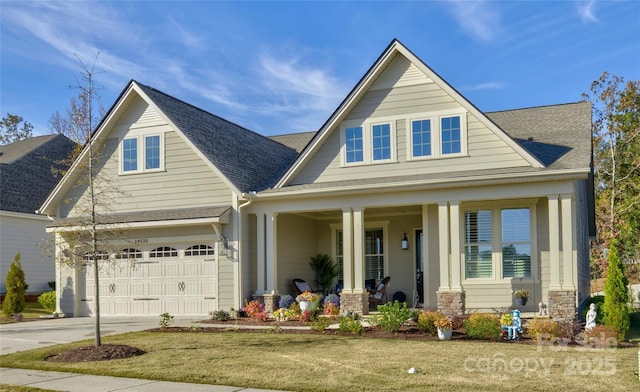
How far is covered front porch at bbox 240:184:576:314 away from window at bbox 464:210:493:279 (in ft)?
0.09

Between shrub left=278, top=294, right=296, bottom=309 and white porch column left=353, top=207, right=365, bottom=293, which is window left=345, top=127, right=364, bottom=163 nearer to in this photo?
white porch column left=353, top=207, right=365, bottom=293

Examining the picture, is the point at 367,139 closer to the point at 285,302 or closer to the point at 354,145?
the point at 354,145

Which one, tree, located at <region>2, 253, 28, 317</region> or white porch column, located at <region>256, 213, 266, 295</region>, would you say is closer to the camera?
white porch column, located at <region>256, 213, 266, 295</region>

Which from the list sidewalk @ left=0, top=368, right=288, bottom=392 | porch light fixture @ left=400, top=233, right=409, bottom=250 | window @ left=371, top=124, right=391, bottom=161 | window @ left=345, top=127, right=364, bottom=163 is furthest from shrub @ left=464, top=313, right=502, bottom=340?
porch light fixture @ left=400, top=233, right=409, bottom=250

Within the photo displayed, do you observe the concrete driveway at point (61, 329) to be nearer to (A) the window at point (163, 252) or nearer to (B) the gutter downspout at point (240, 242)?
(B) the gutter downspout at point (240, 242)

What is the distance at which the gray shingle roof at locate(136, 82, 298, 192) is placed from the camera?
1884 cm

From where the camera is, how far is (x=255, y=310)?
1719cm

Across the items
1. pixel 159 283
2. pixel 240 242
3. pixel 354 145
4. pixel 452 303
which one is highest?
pixel 354 145

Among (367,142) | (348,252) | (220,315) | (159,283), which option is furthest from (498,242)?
(159,283)

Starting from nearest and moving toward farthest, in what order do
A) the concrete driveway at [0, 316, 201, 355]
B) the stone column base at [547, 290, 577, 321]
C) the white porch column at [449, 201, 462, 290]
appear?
the concrete driveway at [0, 316, 201, 355] → the stone column base at [547, 290, 577, 321] → the white porch column at [449, 201, 462, 290]

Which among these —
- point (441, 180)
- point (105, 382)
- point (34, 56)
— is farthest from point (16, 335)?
point (441, 180)

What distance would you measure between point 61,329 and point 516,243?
12241 millimetres

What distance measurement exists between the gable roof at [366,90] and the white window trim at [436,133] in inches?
15.6

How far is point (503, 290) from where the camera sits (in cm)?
1697
